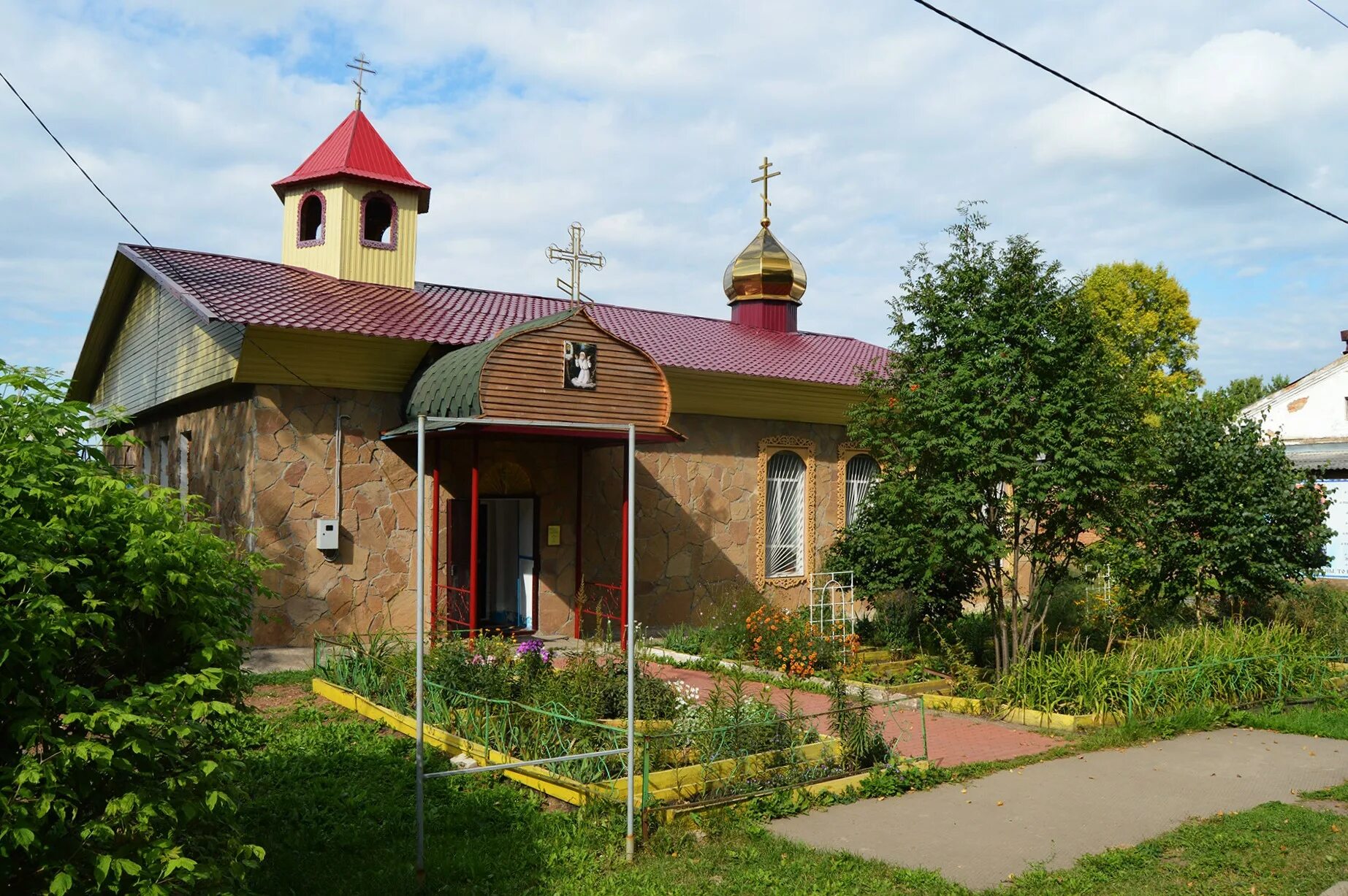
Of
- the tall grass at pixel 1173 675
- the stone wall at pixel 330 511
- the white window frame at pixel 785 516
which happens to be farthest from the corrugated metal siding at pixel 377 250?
the tall grass at pixel 1173 675

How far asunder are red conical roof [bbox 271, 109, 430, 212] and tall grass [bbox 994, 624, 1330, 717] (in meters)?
12.1

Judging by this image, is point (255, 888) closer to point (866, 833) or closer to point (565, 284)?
point (866, 833)

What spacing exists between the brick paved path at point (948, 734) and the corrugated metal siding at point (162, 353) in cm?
769

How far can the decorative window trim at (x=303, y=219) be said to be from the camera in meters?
17.3

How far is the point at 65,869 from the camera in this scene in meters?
3.84

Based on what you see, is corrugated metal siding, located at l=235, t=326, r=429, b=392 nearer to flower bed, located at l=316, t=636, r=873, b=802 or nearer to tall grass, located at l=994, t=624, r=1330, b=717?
flower bed, located at l=316, t=636, r=873, b=802

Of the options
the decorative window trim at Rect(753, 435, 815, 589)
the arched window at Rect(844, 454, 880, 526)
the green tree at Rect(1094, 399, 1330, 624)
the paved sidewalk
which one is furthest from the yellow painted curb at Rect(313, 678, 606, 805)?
the arched window at Rect(844, 454, 880, 526)

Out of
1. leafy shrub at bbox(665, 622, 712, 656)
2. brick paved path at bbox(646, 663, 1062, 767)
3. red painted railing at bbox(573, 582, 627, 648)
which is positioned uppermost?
red painted railing at bbox(573, 582, 627, 648)

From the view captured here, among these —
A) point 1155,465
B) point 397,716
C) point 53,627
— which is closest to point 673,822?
point 397,716

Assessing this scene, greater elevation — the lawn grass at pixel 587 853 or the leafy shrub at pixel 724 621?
the leafy shrub at pixel 724 621

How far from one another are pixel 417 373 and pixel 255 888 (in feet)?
31.8

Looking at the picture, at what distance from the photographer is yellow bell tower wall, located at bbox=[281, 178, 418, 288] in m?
17.0

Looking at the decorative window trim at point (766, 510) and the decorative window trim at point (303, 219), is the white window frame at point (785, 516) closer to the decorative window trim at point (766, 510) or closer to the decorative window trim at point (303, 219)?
the decorative window trim at point (766, 510)

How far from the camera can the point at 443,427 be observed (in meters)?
13.1
